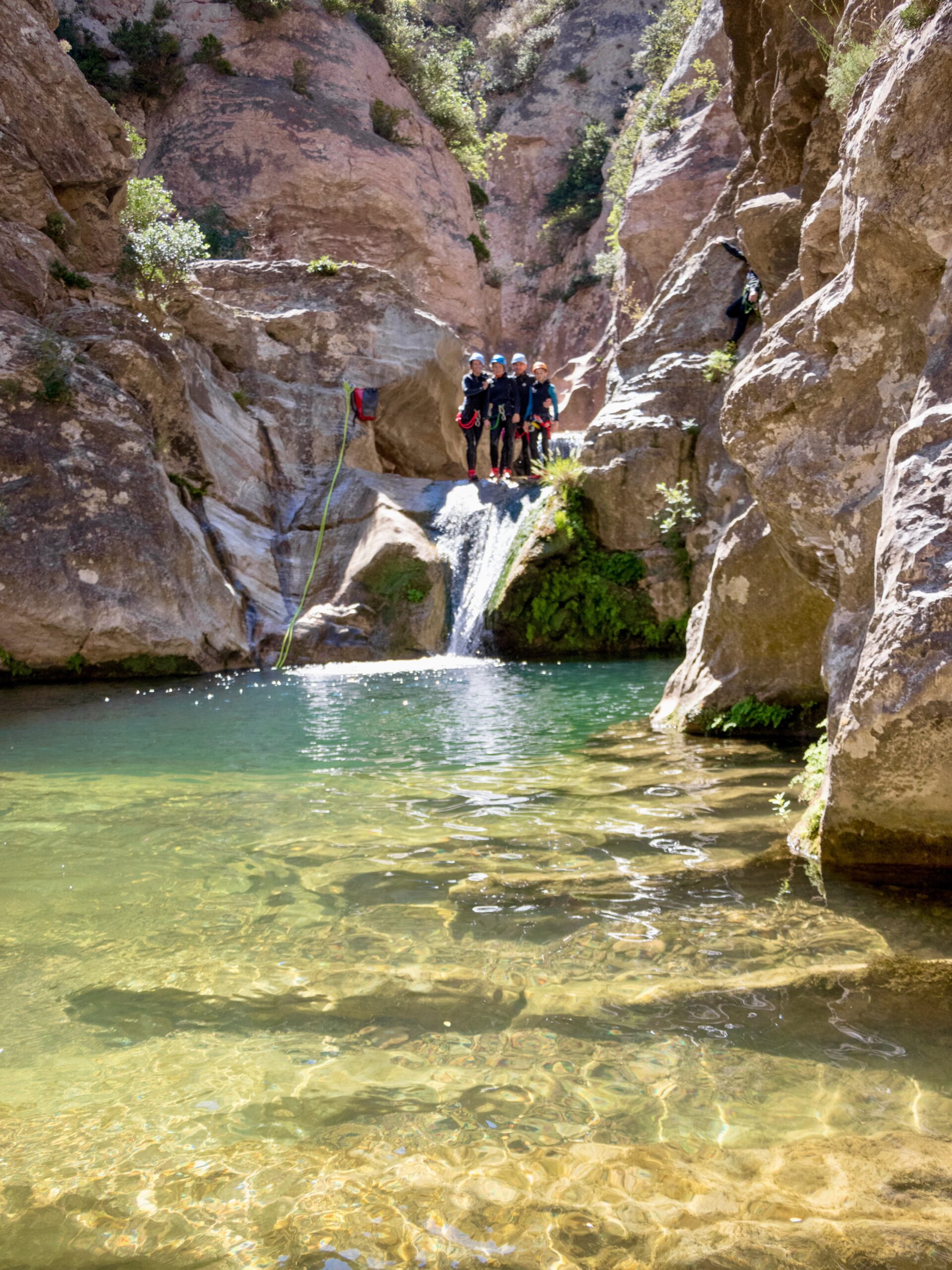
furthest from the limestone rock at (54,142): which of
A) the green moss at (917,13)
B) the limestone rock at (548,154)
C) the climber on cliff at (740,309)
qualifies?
the limestone rock at (548,154)

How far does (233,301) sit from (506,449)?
21.5 feet

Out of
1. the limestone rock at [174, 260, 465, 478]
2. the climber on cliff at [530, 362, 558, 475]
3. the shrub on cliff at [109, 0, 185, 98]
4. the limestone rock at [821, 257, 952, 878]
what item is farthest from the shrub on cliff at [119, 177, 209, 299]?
the limestone rock at [821, 257, 952, 878]

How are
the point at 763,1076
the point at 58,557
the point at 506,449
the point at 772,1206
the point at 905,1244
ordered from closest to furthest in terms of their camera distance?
the point at 905,1244 → the point at 772,1206 → the point at 763,1076 → the point at 58,557 → the point at 506,449

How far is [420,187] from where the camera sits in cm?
2725

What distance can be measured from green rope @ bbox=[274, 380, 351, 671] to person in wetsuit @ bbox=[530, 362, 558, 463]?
3478 mm

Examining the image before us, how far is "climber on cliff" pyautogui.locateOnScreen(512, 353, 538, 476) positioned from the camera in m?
15.7

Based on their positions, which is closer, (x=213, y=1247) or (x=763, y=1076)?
(x=213, y=1247)

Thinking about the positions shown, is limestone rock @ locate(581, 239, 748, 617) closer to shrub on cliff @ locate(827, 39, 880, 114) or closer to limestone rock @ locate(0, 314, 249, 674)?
limestone rock @ locate(0, 314, 249, 674)

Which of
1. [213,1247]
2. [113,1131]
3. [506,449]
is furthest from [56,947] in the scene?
[506,449]

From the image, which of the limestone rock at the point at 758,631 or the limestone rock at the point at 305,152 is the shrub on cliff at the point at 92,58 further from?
the limestone rock at the point at 758,631

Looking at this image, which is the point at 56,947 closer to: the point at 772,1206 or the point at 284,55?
the point at 772,1206

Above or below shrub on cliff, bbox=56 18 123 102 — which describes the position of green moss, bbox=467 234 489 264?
below

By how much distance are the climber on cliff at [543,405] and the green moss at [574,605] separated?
235cm

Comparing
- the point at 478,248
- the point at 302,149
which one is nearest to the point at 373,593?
the point at 302,149
